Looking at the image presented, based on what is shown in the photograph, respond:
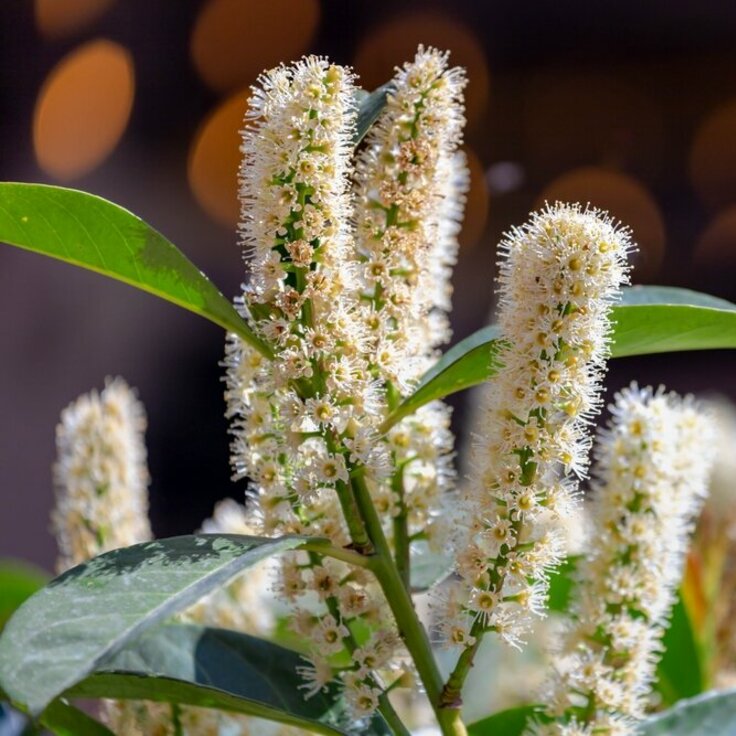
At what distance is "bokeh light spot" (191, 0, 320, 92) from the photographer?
86.7 inches

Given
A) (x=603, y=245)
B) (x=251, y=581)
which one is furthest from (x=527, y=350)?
(x=251, y=581)

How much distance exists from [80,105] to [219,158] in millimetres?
291

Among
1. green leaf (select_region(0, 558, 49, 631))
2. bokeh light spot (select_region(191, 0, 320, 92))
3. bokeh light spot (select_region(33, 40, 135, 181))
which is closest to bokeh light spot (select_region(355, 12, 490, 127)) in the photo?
bokeh light spot (select_region(191, 0, 320, 92))

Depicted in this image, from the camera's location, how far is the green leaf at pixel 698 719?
1.70 feet

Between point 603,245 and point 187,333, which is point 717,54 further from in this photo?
point 603,245

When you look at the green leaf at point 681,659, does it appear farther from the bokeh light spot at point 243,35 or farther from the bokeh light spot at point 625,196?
the bokeh light spot at point 243,35

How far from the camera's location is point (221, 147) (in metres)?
2.35

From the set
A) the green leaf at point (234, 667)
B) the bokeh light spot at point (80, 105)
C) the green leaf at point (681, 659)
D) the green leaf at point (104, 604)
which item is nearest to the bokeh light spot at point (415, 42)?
the bokeh light spot at point (80, 105)

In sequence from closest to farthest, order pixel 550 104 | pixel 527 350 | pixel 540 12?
pixel 527 350 < pixel 540 12 < pixel 550 104

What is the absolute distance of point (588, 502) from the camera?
54 centimetres

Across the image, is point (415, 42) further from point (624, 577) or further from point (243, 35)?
point (624, 577)

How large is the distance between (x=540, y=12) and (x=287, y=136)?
A: 201 cm

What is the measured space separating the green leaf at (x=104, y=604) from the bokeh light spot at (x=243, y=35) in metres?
1.93

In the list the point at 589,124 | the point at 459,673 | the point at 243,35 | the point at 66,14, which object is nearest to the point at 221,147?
the point at 243,35
